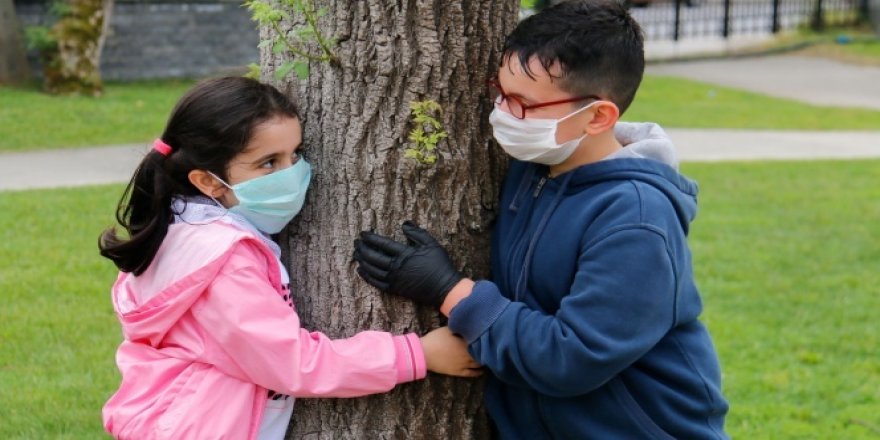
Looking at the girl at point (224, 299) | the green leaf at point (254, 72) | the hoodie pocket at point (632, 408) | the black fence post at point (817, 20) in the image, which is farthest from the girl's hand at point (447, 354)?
the black fence post at point (817, 20)

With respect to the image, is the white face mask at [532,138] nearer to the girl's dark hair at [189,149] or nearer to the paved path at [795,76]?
the girl's dark hair at [189,149]

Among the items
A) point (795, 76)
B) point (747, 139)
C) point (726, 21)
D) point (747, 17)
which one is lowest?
point (747, 17)

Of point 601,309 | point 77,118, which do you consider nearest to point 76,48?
point 77,118

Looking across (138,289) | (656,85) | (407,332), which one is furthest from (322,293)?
(656,85)

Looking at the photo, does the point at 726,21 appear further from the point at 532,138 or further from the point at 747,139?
the point at 532,138

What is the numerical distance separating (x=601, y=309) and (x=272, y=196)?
0.73 metres

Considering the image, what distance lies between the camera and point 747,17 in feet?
75.4

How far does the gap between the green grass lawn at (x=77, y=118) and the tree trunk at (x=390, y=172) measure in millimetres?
7801

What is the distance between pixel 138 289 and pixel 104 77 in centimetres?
1197

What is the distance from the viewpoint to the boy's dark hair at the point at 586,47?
236 cm

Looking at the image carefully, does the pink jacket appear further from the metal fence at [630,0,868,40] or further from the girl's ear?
the metal fence at [630,0,868,40]

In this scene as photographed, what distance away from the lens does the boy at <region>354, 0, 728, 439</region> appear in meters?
2.25

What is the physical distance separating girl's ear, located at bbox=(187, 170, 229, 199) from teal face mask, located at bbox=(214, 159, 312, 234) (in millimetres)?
24

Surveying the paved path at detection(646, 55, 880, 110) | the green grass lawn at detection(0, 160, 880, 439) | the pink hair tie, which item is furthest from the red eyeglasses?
the paved path at detection(646, 55, 880, 110)
